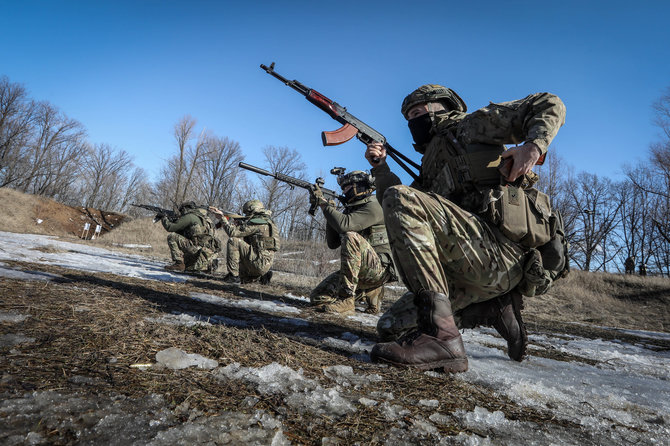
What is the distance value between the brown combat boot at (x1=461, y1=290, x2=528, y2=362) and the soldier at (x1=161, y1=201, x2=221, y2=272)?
7.15 meters

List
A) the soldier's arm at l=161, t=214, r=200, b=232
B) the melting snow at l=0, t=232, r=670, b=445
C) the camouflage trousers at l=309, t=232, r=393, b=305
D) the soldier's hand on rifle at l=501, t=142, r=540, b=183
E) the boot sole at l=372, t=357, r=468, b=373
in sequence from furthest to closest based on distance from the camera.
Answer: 1. the soldier's arm at l=161, t=214, r=200, b=232
2. the camouflage trousers at l=309, t=232, r=393, b=305
3. the soldier's hand on rifle at l=501, t=142, r=540, b=183
4. the boot sole at l=372, t=357, r=468, b=373
5. the melting snow at l=0, t=232, r=670, b=445

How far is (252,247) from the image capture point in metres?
6.60

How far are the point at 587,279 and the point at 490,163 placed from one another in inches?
617

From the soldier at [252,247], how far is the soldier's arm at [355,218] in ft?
8.08

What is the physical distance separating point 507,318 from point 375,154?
56.6 inches

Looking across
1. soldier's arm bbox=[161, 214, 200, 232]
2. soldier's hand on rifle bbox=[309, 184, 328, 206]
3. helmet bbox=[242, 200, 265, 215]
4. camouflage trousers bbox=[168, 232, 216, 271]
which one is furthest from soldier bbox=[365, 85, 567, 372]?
soldier's arm bbox=[161, 214, 200, 232]

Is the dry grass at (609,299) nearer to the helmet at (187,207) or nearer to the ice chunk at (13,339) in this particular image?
the helmet at (187,207)

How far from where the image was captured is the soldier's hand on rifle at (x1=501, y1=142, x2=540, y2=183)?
6.15 ft

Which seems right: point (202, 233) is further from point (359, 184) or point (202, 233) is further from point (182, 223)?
point (359, 184)

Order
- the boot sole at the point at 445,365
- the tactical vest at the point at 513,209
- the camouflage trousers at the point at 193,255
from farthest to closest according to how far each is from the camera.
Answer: the camouflage trousers at the point at 193,255 → the tactical vest at the point at 513,209 → the boot sole at the point at 445,365

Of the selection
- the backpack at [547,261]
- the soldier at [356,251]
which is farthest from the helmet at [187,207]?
the backpack at [547,261]

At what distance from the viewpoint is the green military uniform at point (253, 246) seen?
6.52 meters

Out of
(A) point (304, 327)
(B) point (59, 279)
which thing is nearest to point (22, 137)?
(B) point (59, 279)

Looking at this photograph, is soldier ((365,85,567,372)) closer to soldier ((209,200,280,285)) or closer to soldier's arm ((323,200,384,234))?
soldier's arm ((323,200,384,234))
